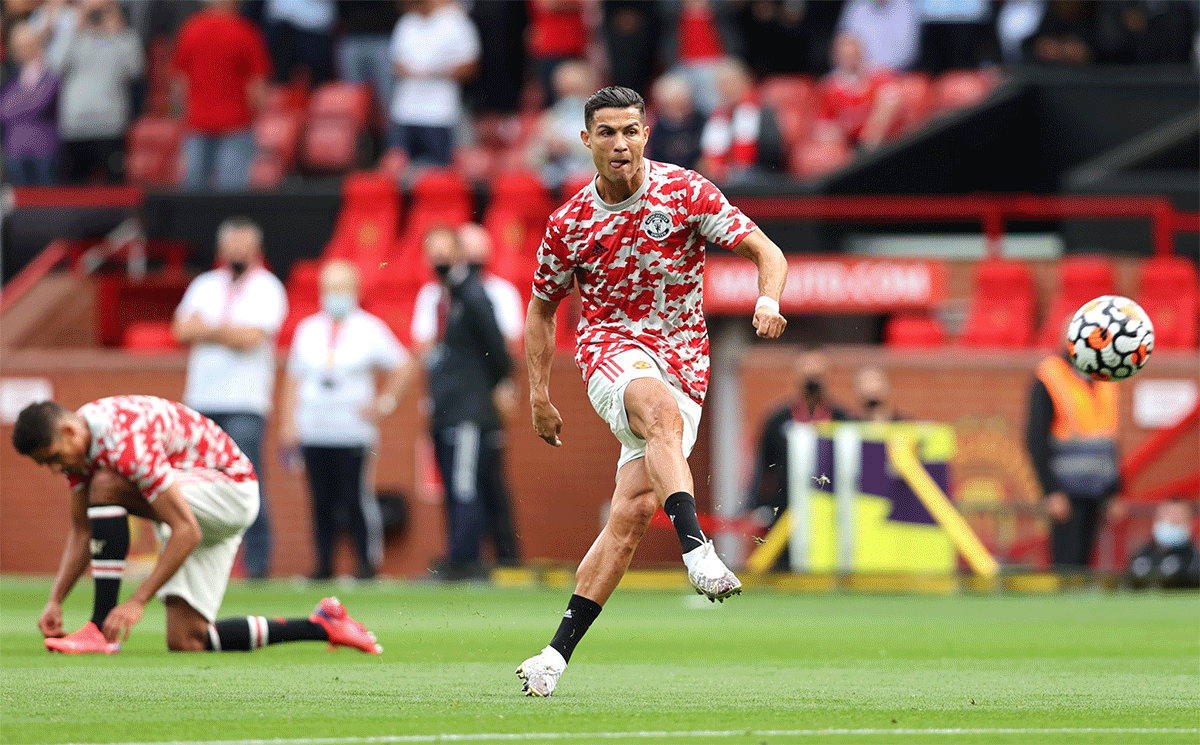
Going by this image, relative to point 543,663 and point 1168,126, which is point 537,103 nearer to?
point 1168,126

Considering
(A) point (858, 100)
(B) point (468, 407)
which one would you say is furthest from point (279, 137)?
(B) point (468, 407)

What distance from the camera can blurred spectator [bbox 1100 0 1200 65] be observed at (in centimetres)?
2055

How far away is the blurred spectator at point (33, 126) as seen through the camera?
875 inches

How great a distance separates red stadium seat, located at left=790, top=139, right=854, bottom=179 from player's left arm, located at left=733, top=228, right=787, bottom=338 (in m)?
11.9

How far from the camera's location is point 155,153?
73.6 feet

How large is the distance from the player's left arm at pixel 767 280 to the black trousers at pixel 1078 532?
830 cm

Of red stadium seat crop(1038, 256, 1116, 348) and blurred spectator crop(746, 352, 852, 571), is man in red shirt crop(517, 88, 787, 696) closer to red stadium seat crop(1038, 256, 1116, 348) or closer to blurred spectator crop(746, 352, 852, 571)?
blurred spectator crop(746, 352, 852, 571)

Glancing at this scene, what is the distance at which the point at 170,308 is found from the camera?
67.1 ft

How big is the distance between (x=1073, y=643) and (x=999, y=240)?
818 cm

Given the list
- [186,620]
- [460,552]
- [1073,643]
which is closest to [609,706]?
[186,620]

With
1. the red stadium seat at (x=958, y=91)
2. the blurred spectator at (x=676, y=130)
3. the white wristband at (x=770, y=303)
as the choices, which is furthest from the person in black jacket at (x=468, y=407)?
the white wristband at (x=770, y=303)

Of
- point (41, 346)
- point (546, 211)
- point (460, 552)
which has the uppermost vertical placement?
point (546, 211)

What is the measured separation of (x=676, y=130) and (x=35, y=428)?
1110 centimetres

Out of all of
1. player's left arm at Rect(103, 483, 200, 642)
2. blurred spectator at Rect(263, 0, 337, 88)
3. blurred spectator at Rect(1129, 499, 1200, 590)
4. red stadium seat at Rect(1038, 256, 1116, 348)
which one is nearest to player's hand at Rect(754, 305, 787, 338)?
player's left arm at Rect(103, 483, 200, 642)
